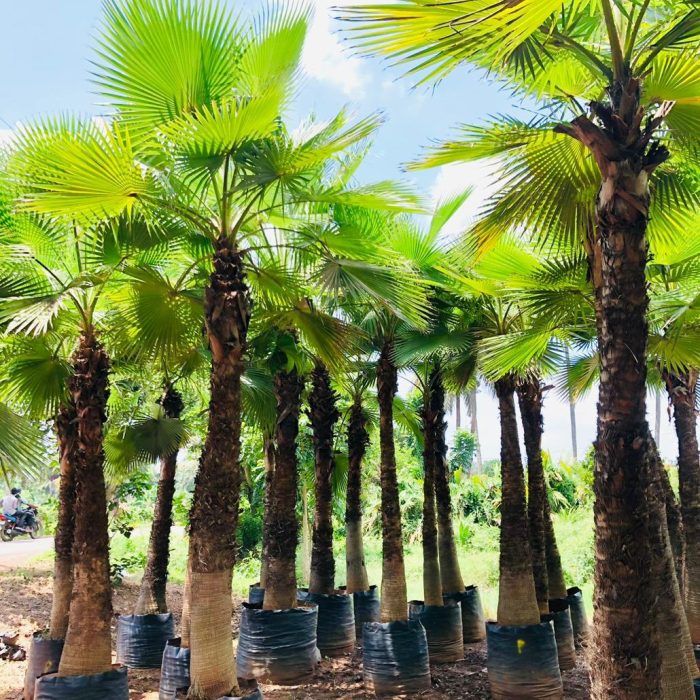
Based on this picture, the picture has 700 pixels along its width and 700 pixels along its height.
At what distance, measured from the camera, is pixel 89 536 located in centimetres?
671

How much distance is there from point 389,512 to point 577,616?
4.35 m

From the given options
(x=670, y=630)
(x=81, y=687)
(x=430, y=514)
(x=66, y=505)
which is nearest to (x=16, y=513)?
(x=66, y=505)

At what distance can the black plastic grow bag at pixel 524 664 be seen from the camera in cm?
754

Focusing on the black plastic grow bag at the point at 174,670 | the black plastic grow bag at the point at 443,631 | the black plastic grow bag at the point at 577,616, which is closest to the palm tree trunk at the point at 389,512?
the black plastic grow bag at the point at 443,631

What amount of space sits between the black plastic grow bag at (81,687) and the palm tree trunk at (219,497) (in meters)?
1.32

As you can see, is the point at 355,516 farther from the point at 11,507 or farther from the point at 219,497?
the point at 11,507

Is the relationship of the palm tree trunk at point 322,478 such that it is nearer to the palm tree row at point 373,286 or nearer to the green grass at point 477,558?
the palm tree row at point 373,286

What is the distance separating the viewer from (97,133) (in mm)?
4949

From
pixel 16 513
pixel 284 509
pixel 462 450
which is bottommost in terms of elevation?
pixel 284 509

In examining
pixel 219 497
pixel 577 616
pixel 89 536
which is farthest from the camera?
pixel 577 616

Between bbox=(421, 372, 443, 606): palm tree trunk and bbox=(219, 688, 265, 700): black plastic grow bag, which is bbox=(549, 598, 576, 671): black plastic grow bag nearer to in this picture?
bbox=(421, 372, 443, 606): palm tree trunk

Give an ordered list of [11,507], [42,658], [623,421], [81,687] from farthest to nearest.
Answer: [11,507]
[42,658]
[81,687]
[623,421]

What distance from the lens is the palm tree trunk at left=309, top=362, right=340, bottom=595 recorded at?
11.0m

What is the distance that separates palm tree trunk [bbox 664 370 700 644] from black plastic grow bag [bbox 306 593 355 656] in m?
4.91
